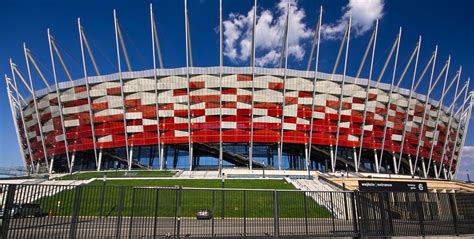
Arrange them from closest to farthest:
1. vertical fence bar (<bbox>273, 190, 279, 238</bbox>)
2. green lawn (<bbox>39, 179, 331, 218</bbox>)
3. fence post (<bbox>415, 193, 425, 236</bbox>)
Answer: green lawn (<bbox>39, 179, 331, 218</bbox>), vertical fence bar (<bbox>273, 190, 279, 238</bbox>), fence post (<bbox>415, 193, 425, 236</bbox>)

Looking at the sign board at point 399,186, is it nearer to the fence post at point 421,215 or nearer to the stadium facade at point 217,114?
the fence post at point 421,215

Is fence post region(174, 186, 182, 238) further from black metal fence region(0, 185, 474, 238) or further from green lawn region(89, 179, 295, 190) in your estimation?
green lawn region(89, 179, 295, 190)

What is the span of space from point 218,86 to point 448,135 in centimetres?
5804

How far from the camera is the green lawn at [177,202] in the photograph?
34.7 feet

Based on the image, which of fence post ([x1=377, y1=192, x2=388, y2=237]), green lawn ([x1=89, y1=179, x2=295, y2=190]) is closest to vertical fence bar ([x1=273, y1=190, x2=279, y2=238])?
fence post ([x1=377, y1=192, x2=388, y2=237])

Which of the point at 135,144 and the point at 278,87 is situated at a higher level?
the point at 278,87

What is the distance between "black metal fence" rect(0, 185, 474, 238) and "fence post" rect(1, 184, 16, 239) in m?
0.02

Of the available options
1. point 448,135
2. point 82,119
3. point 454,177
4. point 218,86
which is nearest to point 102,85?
point 82,119

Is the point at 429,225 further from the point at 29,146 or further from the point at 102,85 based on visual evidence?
the point at 29,146

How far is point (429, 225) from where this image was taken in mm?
13672

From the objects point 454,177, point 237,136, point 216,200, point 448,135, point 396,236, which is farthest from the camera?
point 454,177

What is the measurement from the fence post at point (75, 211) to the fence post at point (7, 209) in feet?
5.28

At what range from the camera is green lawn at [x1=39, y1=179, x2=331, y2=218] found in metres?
10.6

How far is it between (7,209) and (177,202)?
4895 millimetres
